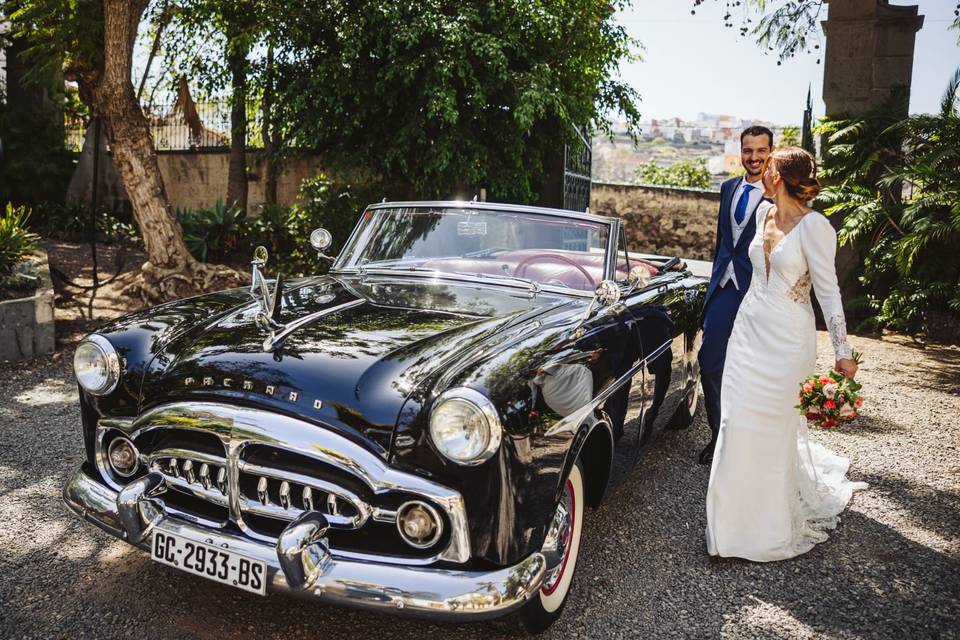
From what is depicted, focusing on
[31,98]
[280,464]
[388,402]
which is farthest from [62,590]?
[31,98]

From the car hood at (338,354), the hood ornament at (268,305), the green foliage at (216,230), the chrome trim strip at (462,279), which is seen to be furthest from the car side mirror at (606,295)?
the green foliage at (216,230)

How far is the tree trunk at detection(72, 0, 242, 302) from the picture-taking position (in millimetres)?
8039

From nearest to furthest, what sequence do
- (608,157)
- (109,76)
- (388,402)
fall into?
(388,402) → (109,76) → (608,157)

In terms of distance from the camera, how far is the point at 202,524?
258cm

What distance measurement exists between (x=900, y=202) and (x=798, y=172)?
675 centimetres

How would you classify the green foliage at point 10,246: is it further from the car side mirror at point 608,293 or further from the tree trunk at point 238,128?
the car side mirror at point 608,293

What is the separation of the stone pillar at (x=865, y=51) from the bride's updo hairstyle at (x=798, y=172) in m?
7.14

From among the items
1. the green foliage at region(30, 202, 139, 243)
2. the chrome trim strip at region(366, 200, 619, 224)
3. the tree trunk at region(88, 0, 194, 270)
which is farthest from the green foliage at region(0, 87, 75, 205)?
the chrome trim strip at region(366, 200, 619, 224)

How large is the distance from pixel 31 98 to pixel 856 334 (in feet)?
54.3

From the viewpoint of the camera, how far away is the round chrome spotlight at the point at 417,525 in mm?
2381

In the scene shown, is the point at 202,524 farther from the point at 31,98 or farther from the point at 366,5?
the point at 31,98

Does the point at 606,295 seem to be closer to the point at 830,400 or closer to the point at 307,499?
the point at 830,400

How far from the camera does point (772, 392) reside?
11.5ft

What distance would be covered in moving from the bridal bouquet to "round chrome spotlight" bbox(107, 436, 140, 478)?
8.81 ft
